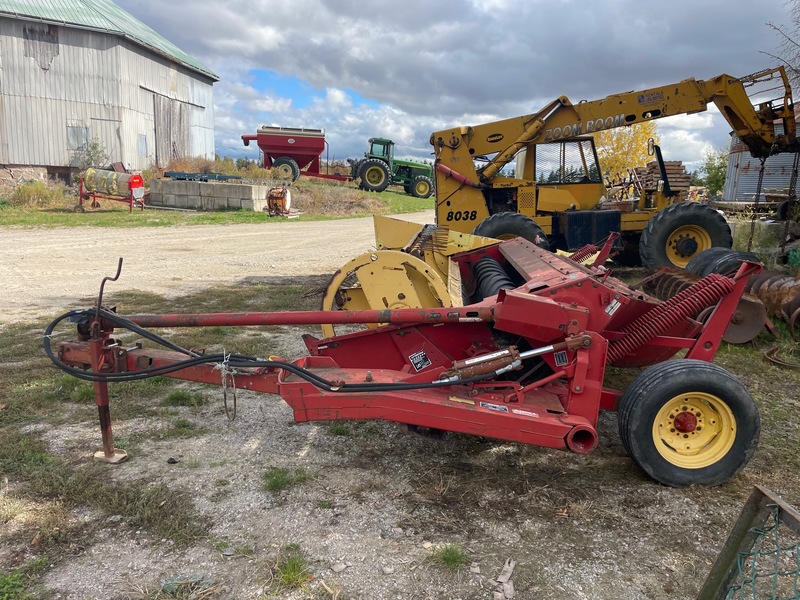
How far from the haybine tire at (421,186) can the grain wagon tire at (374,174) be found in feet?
6.98

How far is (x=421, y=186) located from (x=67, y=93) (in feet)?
58.0

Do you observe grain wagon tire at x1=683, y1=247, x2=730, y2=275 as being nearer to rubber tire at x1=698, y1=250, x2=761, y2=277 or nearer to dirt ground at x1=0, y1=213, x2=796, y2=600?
rubber tire at x1=698, y1=250, x2=761, y2=277

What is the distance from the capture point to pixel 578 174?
10344mm

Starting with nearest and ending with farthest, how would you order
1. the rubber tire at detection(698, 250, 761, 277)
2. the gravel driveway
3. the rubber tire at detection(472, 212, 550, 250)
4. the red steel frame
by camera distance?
the red steel frame
the rubber tire at detection(698, 250, 761, 277)
the rubber tire at detection(472, 212, 550, 250)
the gravel driveway

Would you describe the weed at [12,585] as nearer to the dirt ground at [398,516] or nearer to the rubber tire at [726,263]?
the dirt ground at [398,516]

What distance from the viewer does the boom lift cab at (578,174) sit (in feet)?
29.9

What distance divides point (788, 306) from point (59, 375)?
745 cm

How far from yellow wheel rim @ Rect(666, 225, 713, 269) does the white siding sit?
24.8 m

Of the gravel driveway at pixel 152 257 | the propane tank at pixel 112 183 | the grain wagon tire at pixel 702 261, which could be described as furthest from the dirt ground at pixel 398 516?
the propane tank at pixel 112 183

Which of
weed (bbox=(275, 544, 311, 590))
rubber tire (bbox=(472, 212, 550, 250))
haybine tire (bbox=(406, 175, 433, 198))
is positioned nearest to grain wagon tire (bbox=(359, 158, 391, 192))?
haybine tire (bbox=(406, 175, 433, 198))

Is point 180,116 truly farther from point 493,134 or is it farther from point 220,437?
point 220,437

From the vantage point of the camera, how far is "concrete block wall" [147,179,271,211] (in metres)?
22.6

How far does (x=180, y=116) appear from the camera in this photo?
31.4 meters

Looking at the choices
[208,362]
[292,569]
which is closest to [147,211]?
[208,362]
